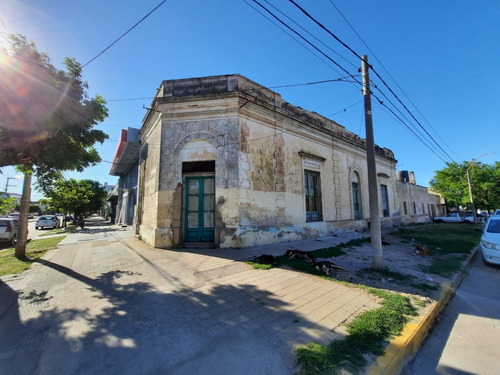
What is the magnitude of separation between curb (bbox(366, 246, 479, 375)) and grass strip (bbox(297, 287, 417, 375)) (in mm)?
68

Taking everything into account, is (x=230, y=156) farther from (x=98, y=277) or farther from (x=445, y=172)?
(x=445, y=172)

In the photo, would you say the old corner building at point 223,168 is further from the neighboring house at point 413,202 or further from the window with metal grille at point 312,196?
the neighboring house at point 413,202

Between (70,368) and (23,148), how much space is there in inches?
214

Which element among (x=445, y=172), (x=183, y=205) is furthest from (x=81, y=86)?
(x=445, y=172)

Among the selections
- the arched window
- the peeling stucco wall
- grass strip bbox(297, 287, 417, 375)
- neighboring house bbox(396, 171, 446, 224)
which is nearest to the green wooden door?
the peeling stucco wall

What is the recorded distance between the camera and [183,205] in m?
8.62

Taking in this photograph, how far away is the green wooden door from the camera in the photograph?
855 cm

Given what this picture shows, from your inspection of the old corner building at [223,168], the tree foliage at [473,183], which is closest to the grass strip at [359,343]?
the old corner building at [223,168]

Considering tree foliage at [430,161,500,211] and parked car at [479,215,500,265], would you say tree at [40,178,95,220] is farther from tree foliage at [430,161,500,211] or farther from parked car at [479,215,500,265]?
tree foliage at [430,161,500,211]

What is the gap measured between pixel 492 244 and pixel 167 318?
9.26m

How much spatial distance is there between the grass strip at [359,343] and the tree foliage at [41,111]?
6.56m

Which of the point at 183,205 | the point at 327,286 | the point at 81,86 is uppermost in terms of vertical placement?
the point at 81,86

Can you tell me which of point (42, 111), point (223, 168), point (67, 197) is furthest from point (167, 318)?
point (67, 197)

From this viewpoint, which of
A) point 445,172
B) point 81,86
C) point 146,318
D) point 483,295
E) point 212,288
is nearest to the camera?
point 146,318
